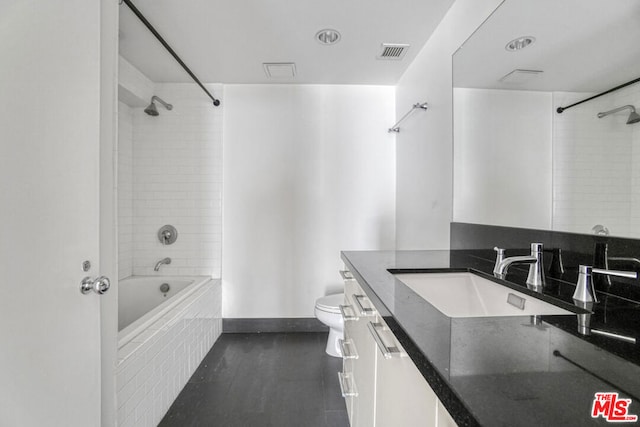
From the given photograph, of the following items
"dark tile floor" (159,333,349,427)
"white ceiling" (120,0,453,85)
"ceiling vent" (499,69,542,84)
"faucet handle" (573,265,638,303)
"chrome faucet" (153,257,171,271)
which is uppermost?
"white ceiling" (120,0,453,85)

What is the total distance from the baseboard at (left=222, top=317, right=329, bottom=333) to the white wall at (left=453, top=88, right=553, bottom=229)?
168cm

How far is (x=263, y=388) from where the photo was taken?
71.5 inches

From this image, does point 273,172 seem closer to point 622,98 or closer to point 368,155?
point 368,155

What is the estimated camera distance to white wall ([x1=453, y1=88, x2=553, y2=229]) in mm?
1058

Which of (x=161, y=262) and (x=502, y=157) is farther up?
(x=502, y=157)

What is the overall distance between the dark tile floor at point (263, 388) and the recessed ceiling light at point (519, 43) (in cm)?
198

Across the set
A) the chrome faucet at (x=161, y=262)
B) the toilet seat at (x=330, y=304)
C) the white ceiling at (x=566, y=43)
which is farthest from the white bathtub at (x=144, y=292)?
the white ceiling at (x=566, y=43)

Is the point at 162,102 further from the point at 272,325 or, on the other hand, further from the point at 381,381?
the point at 381,381

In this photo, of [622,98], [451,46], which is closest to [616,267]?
[622,98]

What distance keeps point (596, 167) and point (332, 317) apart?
5.46 feet

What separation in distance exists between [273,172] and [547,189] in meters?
2.08

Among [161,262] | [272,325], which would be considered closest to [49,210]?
[161,262]

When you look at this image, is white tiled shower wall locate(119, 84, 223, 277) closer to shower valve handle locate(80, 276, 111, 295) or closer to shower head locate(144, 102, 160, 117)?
shower head locate(144, 102, 160, 117)

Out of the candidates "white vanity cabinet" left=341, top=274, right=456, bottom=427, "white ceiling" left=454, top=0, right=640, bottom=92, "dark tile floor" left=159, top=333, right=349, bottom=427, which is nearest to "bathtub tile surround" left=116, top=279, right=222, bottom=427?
"dark tile floor" left=159, top=333, right=349, bottom=427
